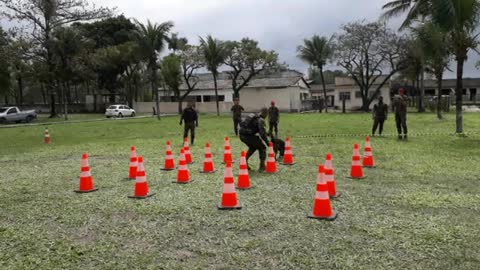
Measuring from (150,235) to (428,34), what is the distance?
56.0ft

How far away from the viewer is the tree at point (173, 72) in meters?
52.6

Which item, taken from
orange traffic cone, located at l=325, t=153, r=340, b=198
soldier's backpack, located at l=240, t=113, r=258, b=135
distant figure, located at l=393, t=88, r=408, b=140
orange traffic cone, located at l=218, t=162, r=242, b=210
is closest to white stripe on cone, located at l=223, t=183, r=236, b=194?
orange traffic cone, located at l=218, t=162, r=242, b=210

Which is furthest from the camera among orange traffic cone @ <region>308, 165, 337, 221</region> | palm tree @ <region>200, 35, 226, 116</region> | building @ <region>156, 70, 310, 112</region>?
building @ <region>156, 70, 310, 112</region>

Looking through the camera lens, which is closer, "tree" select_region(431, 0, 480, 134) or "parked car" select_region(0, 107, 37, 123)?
"tree" select_region(431, 0, 480, 134)

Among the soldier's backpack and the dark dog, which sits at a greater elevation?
the soldier's backpack

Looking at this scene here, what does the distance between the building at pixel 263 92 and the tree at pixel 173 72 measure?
10.7 feet

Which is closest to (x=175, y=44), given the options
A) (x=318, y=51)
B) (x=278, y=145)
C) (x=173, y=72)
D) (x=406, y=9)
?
(x=173, y=72)

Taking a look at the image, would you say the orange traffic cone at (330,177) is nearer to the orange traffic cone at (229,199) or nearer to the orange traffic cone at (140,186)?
the orange traffic cone at (229,199)

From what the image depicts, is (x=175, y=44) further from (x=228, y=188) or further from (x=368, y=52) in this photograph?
(x=228, y=188)

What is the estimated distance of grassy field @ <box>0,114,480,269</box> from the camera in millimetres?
4777

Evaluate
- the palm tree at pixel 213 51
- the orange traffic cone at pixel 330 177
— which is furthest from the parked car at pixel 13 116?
the orange traffic cone at pixel 330 177

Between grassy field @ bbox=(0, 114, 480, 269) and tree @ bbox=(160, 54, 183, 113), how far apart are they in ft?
141

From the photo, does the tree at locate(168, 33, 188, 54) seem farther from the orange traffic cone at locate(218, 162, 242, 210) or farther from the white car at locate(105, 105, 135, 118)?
the orange traffic cone at locate(218, 162, 242, 210)

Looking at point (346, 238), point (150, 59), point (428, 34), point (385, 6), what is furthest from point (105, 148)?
point (150, 59)
